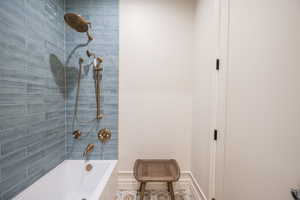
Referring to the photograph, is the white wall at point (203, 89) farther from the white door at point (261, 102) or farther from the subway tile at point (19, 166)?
the subway tile at point (19, 166)

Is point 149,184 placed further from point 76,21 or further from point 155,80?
point 76,21

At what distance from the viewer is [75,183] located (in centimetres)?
152

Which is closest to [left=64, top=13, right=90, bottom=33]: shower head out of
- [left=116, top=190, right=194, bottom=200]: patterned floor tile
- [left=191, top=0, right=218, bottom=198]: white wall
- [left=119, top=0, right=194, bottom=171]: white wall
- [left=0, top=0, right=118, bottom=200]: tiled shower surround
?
[left=0, top=0, right=118, bottom=200]: tiled shower surround

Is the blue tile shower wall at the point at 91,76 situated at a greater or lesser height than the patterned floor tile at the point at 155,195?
greater

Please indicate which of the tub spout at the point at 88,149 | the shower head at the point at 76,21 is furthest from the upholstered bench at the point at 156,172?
the shower head at the point at 76,21

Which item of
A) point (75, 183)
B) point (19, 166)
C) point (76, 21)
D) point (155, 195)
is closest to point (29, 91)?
point (19, 166)

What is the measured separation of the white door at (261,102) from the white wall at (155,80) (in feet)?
2.28

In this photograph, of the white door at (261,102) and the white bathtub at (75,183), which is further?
the white bathtub at (75,183)

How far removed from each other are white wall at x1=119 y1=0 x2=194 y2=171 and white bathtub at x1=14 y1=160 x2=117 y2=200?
30 cm

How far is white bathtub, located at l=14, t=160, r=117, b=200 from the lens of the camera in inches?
45.6

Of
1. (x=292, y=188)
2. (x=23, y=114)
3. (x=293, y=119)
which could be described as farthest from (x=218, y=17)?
(x=23, y=114)

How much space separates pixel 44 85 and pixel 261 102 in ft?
5.80

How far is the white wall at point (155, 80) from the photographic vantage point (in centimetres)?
167

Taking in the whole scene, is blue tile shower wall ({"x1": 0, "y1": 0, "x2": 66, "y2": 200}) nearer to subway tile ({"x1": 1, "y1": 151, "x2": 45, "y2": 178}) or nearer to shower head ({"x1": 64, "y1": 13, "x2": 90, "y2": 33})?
subway tile ({"x1": 1, "y1": 151, "x2": 45, "y2": 178})
